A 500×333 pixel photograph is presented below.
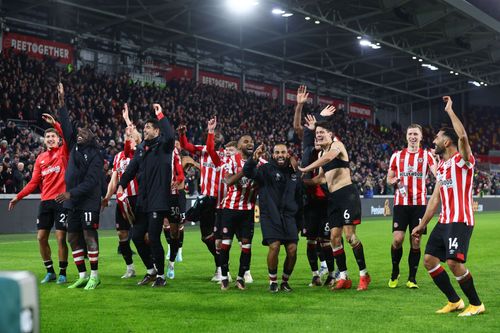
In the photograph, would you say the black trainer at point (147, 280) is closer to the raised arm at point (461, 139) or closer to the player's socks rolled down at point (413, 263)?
the player's socks rolled down at point (413, 263)

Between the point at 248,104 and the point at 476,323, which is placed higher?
the point at 248,104

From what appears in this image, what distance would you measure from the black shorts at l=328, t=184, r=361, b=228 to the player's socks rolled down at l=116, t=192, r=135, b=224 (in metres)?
3.06

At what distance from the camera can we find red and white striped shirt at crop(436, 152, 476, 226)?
6.83 meters

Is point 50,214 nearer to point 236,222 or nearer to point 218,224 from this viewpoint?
point 218,224

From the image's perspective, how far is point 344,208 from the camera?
892cm

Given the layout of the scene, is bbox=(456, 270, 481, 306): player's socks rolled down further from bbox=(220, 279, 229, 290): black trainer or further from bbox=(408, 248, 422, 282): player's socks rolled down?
bbox=(220, 279, 229, 290): black trainer

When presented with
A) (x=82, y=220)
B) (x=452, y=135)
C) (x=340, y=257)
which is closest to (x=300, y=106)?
(x=340, y=257)

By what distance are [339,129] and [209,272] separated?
36346mm

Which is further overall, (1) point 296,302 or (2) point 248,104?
(2) point 248,104

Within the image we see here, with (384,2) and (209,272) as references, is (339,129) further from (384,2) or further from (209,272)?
(209,272)

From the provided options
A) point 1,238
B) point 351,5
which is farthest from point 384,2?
point 1,238

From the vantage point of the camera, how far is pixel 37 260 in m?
12.7

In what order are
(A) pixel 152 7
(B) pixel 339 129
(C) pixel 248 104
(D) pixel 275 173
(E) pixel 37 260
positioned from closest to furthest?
(D) pixel 275 173, (E) pixel 37 260, (A) pixel 152 7, (C) pixel 248 104, (B) pixel 339 129

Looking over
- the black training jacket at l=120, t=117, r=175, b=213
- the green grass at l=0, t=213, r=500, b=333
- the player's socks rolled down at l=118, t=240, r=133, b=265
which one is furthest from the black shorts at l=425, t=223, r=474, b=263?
the player's socks rolled down at l=118, t=240, r=133, b=265
